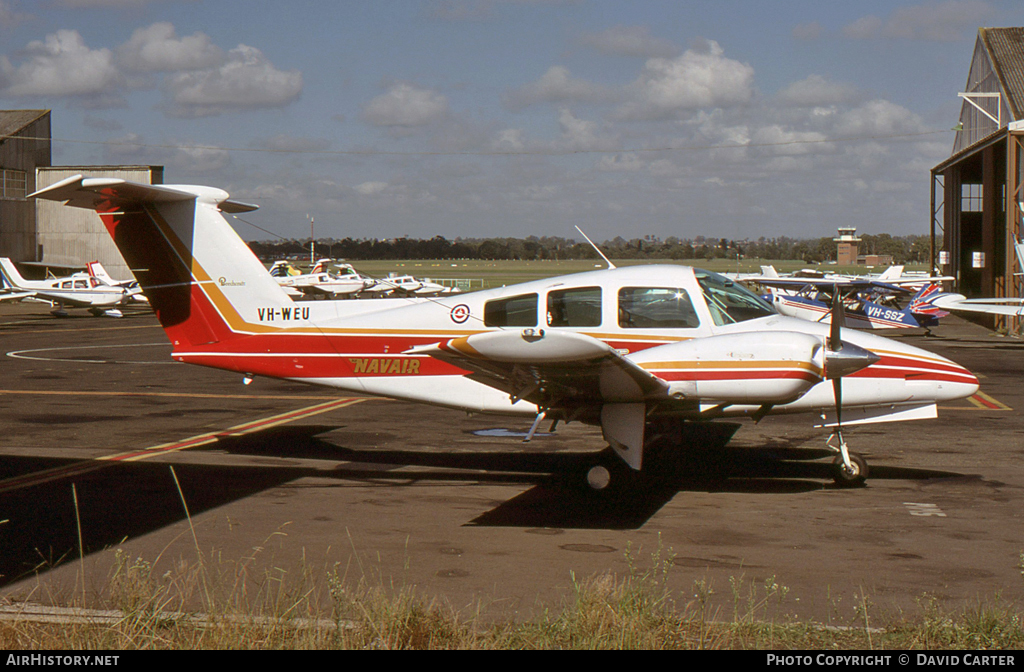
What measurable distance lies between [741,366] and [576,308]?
219 cm

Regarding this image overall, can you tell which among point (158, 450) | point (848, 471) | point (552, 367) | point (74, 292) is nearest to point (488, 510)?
point (552, 367)

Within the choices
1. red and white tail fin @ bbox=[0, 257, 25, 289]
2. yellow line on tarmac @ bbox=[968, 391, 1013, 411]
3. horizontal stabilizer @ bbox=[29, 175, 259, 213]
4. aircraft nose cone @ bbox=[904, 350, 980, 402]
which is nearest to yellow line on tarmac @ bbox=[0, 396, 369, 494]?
horizontal stabilizer @ bbox=[29, 175, 259, 213]

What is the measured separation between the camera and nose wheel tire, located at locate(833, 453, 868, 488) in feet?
32.6

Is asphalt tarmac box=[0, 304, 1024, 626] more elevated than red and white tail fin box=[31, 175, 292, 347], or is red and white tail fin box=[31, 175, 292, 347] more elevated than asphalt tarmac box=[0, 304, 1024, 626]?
red and white tail fin box=[31, 175, 292, 347]

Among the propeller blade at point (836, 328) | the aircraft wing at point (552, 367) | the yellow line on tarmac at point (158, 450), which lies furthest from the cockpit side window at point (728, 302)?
the yellow line on tarmac at point (158, 450)

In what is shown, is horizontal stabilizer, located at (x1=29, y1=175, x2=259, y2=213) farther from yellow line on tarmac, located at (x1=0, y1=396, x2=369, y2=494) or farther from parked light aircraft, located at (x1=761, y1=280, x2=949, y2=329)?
parked light aircraft, located at (x1=761, y1=280, x2=949, y2=329)

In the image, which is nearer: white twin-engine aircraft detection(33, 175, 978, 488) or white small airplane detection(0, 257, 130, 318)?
white twin-engine aircraft detection(33, 175, 978, 488)

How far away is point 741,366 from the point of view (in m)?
8.84

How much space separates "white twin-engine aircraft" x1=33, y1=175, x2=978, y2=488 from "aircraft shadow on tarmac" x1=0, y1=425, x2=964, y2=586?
57 cm

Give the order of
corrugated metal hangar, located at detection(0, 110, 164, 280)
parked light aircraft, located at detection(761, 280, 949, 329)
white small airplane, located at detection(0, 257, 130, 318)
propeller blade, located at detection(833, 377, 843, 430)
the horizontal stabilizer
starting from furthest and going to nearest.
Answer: corrugated metal hangar, located at detection(0, 110, 164, 280) < white small airplane, located at detection(0, 257, 130, 318) < parked light aircraft, located at detection(761, 280, 949, 329) < the horizontal stabilizer < propeller blade, located at detection(833, 377, 843, 430)

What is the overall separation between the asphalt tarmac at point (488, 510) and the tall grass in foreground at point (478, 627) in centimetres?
21

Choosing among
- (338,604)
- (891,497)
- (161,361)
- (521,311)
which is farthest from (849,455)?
(161,361)

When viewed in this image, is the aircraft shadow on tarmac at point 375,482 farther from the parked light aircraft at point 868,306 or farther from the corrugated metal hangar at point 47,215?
the corrugated metal hangar at point 47,215
